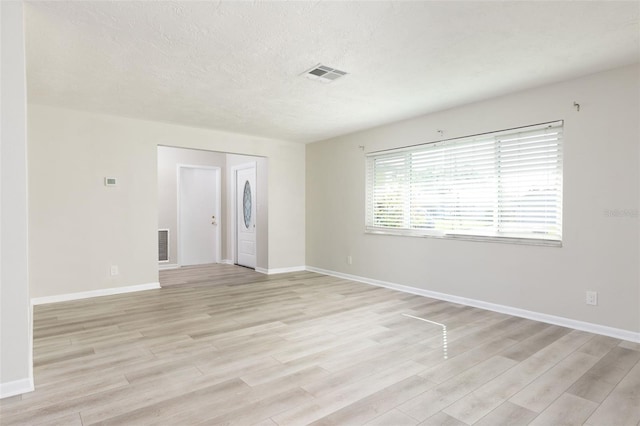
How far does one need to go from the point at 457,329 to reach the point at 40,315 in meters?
4.57

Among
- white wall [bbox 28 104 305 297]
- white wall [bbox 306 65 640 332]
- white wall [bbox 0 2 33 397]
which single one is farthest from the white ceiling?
white wall [bbox 28 104 305 297]

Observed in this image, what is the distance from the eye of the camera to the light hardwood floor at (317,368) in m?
2.10

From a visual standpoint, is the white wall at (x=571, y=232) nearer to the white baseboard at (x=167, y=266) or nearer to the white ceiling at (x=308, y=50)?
the white ceiling at (x=308, y=50)

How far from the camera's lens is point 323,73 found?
3523mm

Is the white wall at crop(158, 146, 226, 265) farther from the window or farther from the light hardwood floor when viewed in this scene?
the window

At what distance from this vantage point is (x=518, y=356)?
115 inches

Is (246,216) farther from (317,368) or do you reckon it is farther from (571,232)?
(571,232)

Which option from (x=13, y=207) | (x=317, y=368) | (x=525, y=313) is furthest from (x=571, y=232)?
(x=13, y=207)

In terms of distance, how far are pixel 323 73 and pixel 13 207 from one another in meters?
2.69

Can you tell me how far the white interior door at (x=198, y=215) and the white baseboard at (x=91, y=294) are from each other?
251 centimetres

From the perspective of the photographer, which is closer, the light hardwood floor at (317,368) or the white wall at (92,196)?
the light hardwood floor at (317,368)

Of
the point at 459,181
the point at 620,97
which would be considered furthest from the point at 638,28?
the point at 459,181

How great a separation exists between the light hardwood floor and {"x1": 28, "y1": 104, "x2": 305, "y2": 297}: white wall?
2.00 feet

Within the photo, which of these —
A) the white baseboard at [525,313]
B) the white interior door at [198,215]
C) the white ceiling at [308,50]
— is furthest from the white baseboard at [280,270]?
the white ceiling at [308,50]
